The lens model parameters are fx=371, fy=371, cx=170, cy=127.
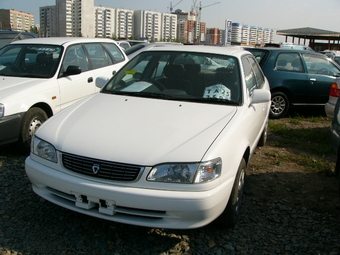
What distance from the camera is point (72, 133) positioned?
3.12 meters

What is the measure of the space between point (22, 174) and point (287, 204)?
9.91 feet

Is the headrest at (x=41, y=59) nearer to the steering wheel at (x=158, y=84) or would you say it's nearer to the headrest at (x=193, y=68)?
the steering wheel at (x=158, y=84)

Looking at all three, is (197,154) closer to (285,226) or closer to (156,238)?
(156,238)

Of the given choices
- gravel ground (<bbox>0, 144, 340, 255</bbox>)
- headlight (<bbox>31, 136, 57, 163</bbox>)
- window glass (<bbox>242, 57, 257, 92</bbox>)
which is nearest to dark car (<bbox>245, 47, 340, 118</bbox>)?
window glass (<bbox>242, 57, 257, 92</bbox>)

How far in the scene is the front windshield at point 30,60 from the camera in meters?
5.71

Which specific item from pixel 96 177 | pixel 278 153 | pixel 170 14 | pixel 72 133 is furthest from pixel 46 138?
pixel 170 14

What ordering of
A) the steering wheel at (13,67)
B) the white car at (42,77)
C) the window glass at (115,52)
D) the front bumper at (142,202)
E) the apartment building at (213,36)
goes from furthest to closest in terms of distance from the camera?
the apartment building at (213,36) < the window glass at (115,52) < the steering wheel at (13,67) < the white car at (42,77) < the front bumper at (142,202)

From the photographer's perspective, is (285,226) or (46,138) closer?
(46,138)

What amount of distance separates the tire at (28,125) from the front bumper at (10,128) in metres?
0.08

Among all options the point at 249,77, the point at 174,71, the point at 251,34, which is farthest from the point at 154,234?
the point at 251,34

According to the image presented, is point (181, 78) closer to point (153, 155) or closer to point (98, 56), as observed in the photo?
point (153, 155)

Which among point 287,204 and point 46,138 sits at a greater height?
point 46,138

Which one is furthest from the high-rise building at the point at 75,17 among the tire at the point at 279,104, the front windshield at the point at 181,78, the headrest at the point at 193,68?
the headrest at the point at 193,68

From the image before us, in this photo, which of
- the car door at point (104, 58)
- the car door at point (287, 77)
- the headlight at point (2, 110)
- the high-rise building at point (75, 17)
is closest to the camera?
the headlight at point (2, 110)
